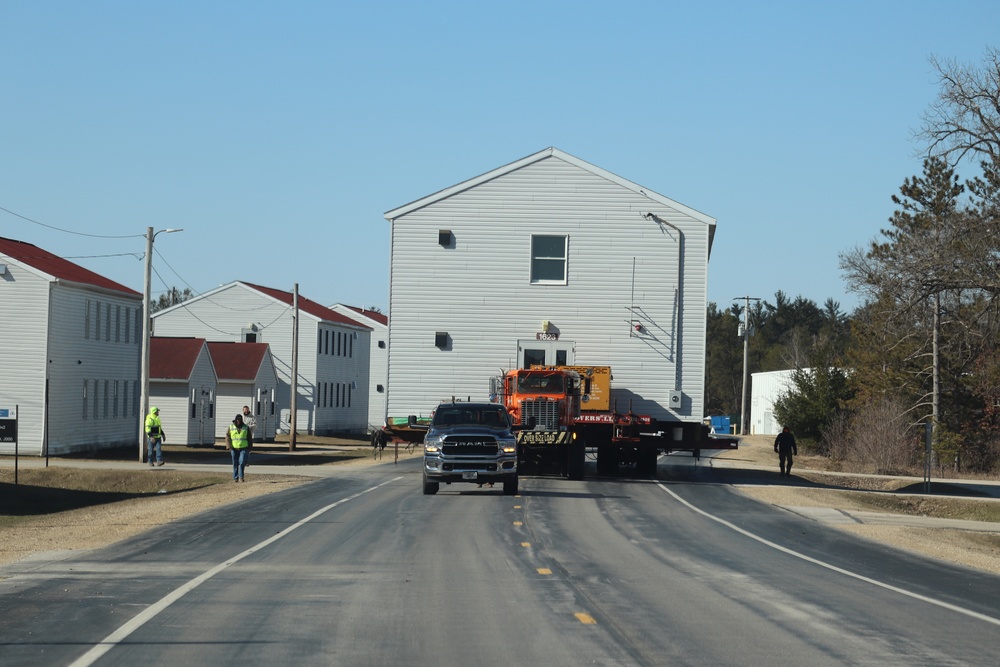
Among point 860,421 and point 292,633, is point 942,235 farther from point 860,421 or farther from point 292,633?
point 292,633

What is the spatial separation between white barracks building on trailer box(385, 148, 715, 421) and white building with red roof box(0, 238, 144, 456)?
12.6m

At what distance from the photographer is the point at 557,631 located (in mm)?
10922

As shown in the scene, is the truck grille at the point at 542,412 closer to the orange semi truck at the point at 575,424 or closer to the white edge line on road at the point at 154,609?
the orange semi truck at the point at 575,424

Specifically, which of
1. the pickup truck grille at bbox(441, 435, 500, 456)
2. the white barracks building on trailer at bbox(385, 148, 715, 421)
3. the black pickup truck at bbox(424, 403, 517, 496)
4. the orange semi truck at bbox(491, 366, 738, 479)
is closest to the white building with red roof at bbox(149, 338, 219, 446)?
the white barracks building on trailer at bbox(385, 148, 715, 421)

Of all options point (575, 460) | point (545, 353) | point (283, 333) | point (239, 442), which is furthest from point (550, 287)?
point (283, 333)

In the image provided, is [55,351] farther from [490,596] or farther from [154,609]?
[490,596]

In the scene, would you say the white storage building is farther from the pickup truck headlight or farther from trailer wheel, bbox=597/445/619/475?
the pickup truck headlight

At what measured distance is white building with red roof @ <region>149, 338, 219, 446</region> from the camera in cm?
5859

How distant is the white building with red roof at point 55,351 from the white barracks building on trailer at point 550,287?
41.5 feet

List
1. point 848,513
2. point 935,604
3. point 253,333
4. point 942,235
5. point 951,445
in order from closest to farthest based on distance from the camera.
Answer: point 935,604 → point 848,513 → point 942,235 → point 951,445 → point 253,333

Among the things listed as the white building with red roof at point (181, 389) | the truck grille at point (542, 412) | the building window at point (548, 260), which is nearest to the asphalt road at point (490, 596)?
the truck grille at point (542, 412)

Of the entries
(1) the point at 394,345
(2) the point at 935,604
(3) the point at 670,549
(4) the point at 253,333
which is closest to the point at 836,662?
(2) the point at 935,604

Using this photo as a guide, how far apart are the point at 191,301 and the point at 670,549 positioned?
64.1 m

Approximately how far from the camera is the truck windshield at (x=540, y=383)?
31688 mm
